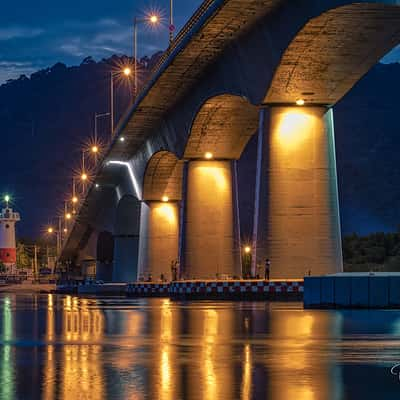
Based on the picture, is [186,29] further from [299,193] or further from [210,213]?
[210,213]

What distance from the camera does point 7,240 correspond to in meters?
182

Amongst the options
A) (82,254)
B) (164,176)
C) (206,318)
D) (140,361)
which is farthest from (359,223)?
(140,361)

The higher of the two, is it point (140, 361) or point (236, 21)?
point (236, 21)

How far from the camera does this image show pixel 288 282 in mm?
40312

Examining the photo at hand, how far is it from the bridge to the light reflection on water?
1199 centimetres

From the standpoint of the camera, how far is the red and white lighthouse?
177 m

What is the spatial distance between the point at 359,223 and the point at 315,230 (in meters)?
151

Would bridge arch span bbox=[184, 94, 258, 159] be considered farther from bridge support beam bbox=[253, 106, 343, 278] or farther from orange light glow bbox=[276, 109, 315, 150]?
bridge support beam bbox=[253, 106, 343, 278]

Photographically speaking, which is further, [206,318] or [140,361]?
[206,318]

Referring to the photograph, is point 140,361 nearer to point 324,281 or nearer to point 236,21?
point 324,281

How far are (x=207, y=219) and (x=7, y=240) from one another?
A: 129 m

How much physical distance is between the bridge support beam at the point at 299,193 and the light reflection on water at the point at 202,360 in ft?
56.0

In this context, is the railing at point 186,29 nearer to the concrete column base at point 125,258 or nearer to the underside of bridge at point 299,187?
the underside of bridge at point 299,187

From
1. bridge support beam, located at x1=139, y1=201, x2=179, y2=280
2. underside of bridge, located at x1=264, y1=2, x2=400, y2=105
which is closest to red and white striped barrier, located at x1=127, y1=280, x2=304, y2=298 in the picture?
underside of bridge, located at x1=264, y1=2, x2=400, y2=105
